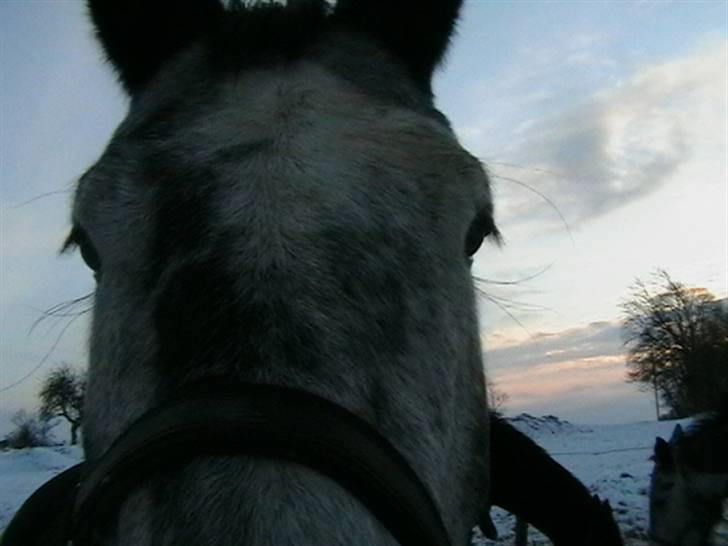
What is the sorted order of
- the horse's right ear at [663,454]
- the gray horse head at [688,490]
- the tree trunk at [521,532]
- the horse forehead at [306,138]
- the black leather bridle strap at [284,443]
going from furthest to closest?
the horse's right ear at [663,454] < the gray horse head at [688,490] < the tree trunk at [521,532] < the horse forehead at [306,138] < the black leather bridle strap at [284,443]

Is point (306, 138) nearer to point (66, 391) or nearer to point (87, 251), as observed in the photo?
point (87, 251)

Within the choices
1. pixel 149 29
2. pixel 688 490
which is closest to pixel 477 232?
pixel 149 29

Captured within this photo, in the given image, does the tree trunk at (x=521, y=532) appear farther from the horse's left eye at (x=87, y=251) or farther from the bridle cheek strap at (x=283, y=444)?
the horse's left eye at (x=87, y=251)

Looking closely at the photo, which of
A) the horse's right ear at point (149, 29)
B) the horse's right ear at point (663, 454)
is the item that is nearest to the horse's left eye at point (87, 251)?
the horse's right ear at point (149, 29)

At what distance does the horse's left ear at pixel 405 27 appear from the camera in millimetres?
3119

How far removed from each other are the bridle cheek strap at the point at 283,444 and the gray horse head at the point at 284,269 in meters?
0.03

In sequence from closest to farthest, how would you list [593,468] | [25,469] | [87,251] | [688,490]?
[87,251] < [688,490] < [593,468] < [25,469]

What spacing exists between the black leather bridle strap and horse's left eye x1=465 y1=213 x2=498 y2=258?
938mm

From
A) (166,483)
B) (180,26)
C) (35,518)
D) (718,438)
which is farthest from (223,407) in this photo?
(718,438)

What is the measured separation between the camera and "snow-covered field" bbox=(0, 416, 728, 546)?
13849mm

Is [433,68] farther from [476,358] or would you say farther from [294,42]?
[476,358]

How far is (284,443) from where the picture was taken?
1.62 m

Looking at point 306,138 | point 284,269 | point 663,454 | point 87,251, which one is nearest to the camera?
point 284,269

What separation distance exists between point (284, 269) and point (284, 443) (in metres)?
0.44
